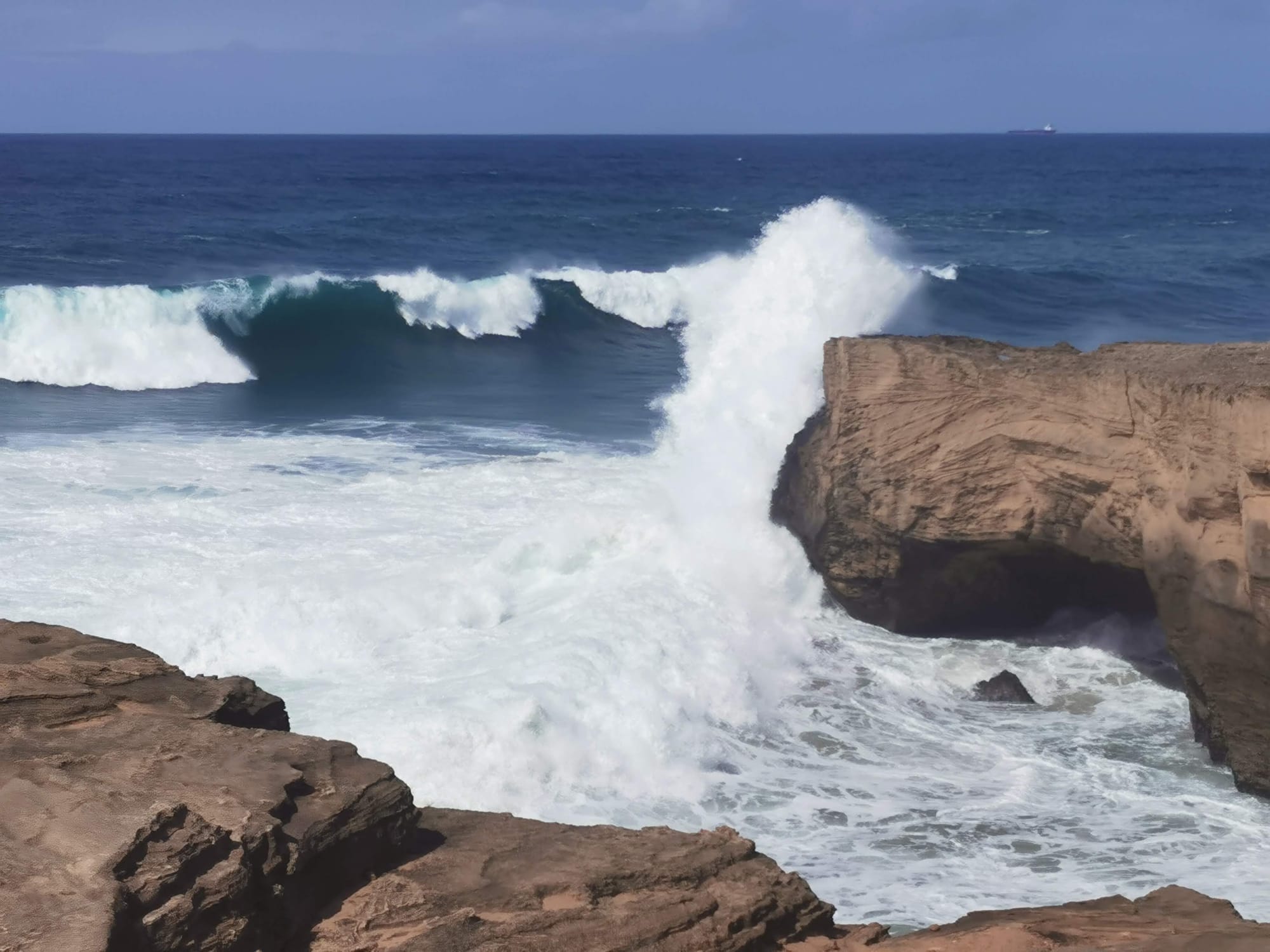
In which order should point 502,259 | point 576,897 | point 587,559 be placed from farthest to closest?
point 502,259 < point 587,559 < point 576,897

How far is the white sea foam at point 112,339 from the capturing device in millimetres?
19344

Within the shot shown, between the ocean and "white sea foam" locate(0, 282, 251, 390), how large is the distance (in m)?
0.06

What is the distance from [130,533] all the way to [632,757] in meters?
5.12

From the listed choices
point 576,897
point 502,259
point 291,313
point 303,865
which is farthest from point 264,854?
point 502,259

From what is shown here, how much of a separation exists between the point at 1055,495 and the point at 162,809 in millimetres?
6083

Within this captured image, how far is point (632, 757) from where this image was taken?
24.6ft

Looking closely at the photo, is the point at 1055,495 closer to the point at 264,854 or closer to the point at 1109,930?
the point at 1109,930

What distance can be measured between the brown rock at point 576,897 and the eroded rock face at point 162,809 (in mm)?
161

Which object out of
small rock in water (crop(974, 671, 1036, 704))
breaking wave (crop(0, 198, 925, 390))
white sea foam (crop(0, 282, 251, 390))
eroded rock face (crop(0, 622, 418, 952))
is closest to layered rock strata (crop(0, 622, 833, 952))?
eroded rock face (crop(0, 622, 418, 952))

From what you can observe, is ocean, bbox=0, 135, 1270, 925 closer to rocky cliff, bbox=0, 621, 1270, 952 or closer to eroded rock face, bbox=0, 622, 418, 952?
rocky cliff, bbox=0, 621, 1270, 952

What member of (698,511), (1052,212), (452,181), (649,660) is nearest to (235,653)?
(649,660)

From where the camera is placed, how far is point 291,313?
75.3 feet

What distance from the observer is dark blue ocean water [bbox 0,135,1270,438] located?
749 inches

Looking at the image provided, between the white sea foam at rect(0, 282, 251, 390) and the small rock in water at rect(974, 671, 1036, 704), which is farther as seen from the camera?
the white sea foam at rect(0, 282, 251, 390)
